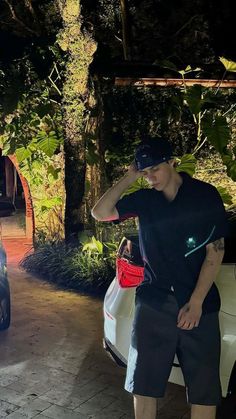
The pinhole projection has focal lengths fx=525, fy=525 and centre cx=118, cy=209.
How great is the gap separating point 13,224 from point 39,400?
811 centimetres

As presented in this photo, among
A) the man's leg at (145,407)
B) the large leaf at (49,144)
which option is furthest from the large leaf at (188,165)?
the man's leg at (145,407)

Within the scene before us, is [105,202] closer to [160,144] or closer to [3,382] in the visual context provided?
[160,144]

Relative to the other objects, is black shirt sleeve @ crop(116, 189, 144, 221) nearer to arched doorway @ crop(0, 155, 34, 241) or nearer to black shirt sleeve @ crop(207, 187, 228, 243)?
black shirt sleeve @ crop(207, 187, 228, 243)

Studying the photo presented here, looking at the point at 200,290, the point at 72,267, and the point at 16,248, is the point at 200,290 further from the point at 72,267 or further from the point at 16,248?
the point at 16,248

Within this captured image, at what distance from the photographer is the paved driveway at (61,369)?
365cm

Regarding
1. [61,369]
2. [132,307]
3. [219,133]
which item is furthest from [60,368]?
[219,133]

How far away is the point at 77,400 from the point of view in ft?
12.4

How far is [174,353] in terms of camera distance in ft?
9.10

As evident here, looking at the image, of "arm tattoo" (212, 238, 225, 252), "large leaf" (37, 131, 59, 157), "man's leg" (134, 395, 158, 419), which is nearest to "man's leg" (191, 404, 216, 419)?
"man's leg" (134, 395, 158, 419)

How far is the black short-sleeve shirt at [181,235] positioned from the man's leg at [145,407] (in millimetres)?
547

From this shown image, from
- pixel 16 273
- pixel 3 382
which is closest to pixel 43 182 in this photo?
pixel 16 273

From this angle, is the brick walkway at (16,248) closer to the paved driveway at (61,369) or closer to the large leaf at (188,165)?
the paved driveway at (61,369)

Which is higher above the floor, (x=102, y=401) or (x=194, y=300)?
(x=194, y=300)

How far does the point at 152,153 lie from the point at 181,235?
45cm
